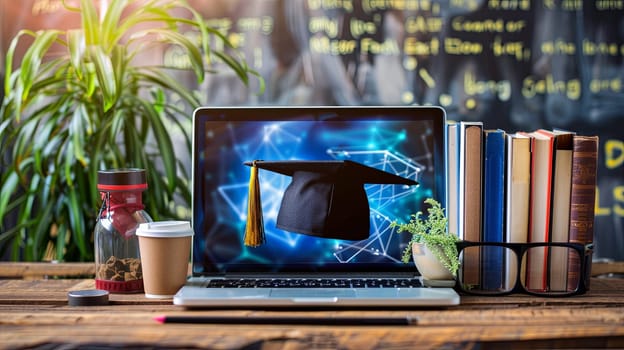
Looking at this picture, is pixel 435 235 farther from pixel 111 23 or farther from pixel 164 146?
pixel 111 23

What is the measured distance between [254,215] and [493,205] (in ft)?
1.26

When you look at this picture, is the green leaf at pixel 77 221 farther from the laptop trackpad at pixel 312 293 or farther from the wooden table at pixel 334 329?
the laptop trackpad at pixel 312 293

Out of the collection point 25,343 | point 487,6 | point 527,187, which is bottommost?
point 25,343


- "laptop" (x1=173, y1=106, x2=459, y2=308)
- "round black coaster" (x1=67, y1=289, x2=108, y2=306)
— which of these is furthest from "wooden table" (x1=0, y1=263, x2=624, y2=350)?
"laptop" (x1=173, y1=106, x2=459, y2=308)

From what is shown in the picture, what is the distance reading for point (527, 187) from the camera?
114 centimetres

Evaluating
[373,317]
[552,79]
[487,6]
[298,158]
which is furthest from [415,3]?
[373,317]

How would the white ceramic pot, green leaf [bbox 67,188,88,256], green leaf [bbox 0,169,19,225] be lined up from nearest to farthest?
the white ceramic pot, green leaf [bbox 67,188,88,256], green leaf [bbox 0,169,19,225]

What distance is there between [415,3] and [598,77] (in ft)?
2.33

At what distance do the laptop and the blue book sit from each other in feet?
0.29

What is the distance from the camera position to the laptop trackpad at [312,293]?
103 centimetres

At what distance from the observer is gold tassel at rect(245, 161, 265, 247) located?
47.4 inches

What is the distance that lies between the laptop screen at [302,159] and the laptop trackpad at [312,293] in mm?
138

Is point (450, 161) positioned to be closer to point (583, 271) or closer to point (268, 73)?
point (583, 271)

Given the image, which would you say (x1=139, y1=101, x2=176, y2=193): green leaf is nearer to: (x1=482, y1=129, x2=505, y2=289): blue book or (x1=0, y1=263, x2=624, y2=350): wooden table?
(x1=0, y1=263, x2=624, y2=350): wooden table
